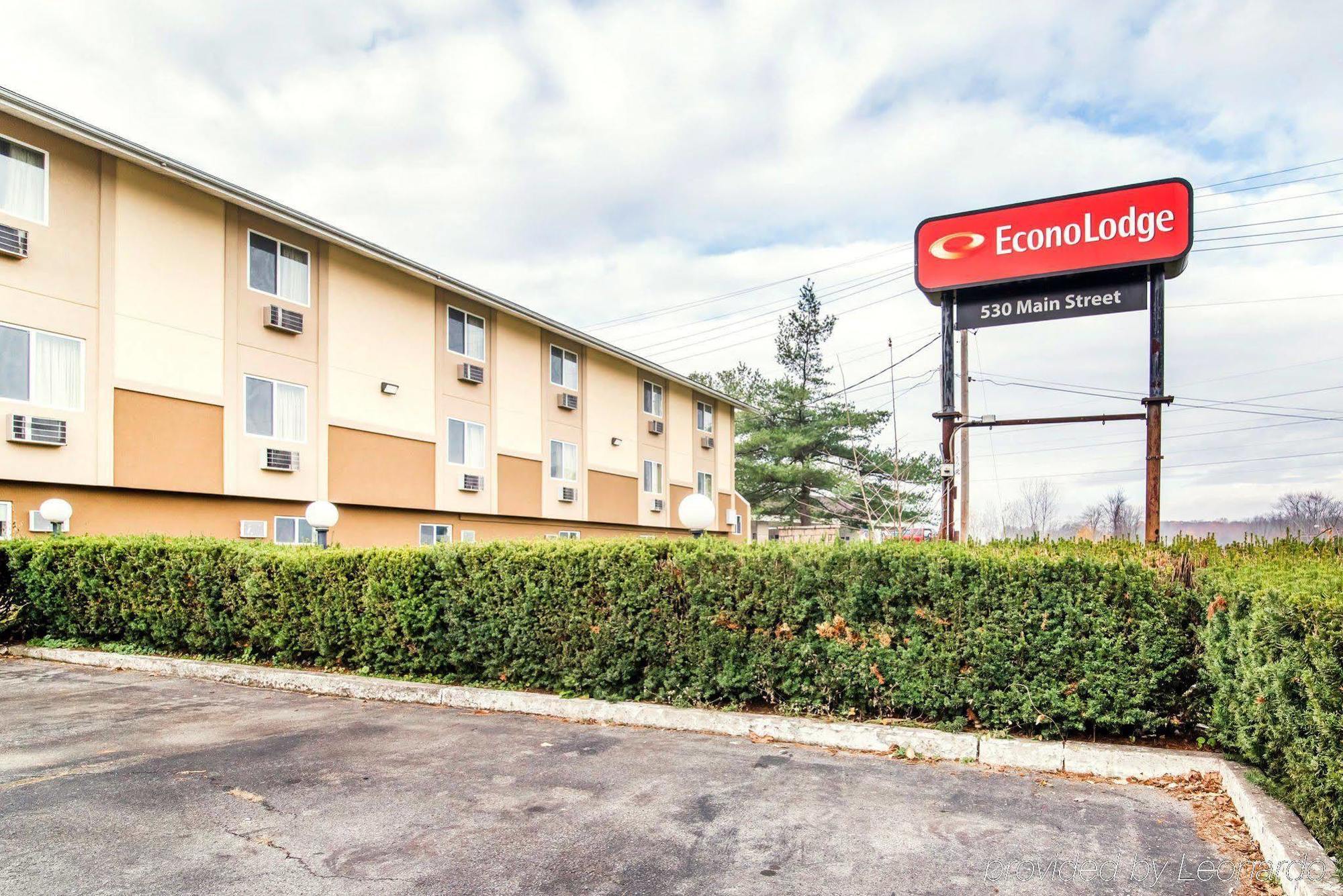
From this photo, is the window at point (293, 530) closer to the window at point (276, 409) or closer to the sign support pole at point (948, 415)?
the window at point (276, 409)

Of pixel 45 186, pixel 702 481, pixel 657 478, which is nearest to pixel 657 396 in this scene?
pixel 657 478

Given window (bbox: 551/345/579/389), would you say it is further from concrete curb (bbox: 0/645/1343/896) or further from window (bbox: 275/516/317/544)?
concrete curb (bbox: 0/645/1343/896)

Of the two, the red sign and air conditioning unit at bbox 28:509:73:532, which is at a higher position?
the red sign

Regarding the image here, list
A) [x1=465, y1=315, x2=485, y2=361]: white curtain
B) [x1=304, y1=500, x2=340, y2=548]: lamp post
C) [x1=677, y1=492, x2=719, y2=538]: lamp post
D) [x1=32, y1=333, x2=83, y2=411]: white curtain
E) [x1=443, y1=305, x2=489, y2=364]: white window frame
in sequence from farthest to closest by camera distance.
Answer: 1. [x1=465, y1=315, x2=485, y2=361]: white curtain
2. [x1=443, y1=305, x2=489, y2=364]: white window frame
3. [x1=32, y1=333, x2=83, y2=411]: white curtain
4. [x1=304, y1=500, x2=340, y2=548]: lamp post
5. [x1=677, y1=492, x2=719, y2=538]: lamp post

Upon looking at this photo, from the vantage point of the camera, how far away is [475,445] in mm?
21500

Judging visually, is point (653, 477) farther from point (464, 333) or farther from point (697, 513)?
point (697, 513)

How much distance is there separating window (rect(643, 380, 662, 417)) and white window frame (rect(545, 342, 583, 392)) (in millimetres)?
4049

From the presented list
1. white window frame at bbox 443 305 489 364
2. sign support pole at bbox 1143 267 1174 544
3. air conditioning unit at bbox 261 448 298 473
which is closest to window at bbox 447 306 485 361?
white window frame at bbox 443 305 489 364

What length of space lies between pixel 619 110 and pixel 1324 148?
17.5 m

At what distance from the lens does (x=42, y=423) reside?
40.2 feet

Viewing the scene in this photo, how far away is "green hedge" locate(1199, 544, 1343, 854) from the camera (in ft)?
10.6

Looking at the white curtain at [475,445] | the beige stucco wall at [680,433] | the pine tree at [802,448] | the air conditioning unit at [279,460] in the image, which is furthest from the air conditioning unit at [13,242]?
the pine tree at [802,448]

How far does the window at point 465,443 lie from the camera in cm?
2077

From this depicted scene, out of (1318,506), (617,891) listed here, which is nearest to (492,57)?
(617,891)
